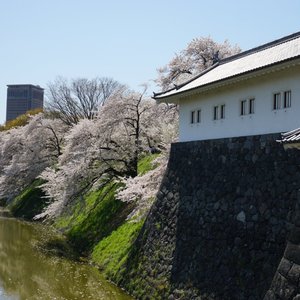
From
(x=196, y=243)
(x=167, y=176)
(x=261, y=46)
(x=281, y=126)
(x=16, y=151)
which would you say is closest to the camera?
(x=281, y=126)

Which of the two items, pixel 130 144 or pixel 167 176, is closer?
pixel 167 176

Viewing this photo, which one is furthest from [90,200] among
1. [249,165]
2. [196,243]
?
[249,165]

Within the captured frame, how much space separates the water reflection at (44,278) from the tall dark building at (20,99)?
4148 inches

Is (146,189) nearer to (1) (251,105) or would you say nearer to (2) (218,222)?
(2) (218,222)

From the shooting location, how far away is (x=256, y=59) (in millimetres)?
13562

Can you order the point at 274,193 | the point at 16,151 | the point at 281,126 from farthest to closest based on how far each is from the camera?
the point at 16,151, the point at 281,126, the point at 274,193

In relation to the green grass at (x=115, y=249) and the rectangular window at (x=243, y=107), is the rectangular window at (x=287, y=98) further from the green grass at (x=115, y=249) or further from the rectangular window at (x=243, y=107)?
the green grass at (x=115, y=249)

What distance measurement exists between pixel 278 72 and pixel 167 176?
5.84m

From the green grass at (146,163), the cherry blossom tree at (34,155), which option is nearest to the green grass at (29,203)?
the cherry blossom tree at (34,155)

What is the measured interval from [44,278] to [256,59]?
37.1 feet

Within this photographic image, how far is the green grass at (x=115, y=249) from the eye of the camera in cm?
1676

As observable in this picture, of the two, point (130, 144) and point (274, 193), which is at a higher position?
point (130, 144)

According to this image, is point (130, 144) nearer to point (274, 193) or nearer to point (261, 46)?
point (261, 46)

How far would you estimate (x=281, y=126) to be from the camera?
11.1m
